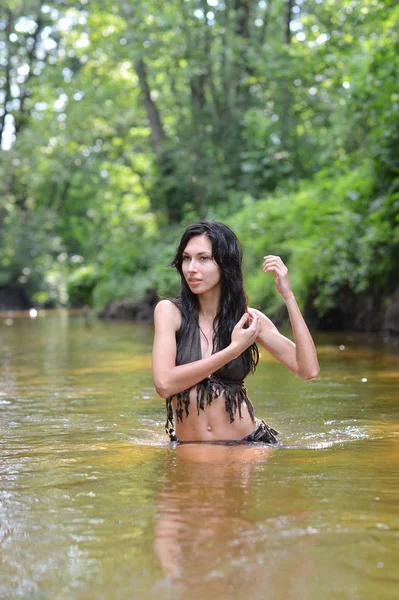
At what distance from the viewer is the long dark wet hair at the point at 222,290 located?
441cm

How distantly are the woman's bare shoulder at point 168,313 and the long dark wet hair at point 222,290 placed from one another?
0.03 metres

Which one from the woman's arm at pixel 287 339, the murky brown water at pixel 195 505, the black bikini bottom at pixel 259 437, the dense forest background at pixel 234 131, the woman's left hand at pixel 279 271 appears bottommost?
the murky brown water at pixel 195 505

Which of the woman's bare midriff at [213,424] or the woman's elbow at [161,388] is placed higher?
the woman's elbow at [161,388]

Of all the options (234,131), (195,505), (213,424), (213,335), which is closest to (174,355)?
(213,335)

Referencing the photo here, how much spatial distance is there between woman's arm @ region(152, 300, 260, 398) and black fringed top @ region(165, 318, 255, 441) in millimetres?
95

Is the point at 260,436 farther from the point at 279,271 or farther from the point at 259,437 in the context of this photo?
the point at 279,271

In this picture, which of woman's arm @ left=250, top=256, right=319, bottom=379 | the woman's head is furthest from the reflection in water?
the woman's head

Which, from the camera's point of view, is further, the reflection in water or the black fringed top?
the black fringed top

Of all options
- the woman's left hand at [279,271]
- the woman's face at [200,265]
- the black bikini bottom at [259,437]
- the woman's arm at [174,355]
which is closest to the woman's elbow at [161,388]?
the woman's arm at [174,355]

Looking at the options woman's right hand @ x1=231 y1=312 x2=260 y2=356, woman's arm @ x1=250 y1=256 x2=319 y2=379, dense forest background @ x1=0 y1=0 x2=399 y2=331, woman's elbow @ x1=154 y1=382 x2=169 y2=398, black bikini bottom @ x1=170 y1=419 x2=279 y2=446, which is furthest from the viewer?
dense forest background @ x1=0 y1=0 x2=399 y2=331

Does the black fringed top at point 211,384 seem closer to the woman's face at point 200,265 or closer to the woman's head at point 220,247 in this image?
the woman's face at point 200,265

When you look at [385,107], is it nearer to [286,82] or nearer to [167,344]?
[167,344]

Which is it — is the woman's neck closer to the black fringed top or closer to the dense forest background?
the black fringed top

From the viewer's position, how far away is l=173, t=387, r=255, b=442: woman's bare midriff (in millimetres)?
4430
